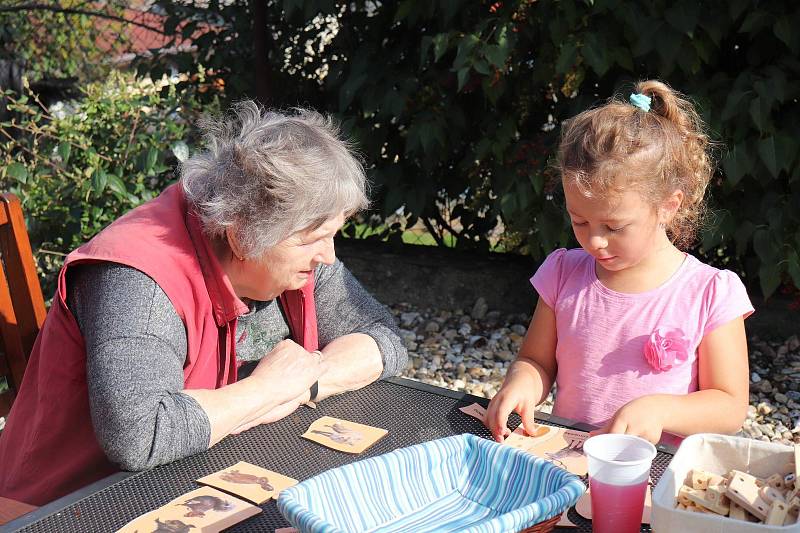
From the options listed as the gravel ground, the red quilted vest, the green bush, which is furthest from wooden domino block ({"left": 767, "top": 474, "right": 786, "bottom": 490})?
the green bush

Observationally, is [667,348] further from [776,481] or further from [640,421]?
[776,481]

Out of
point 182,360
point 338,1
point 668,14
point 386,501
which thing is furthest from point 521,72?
point 386,501

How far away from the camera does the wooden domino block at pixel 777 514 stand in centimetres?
119

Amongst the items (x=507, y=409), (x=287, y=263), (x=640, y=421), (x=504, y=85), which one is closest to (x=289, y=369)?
(x=287, y=263)

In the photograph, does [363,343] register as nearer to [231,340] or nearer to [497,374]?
[231,340]

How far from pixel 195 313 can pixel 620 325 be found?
99 cm

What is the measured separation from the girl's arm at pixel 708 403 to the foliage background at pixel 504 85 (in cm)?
192

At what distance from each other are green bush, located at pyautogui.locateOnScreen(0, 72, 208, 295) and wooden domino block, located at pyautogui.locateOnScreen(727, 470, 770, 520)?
354 cm

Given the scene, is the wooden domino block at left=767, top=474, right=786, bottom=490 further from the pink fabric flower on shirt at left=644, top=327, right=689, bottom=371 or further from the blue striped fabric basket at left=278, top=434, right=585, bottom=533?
the pink fabric flower on shirt at left=644, top=327, right=689, bottom=371

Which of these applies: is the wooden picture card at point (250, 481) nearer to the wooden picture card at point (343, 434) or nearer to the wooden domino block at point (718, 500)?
the wooden picture card at point (343, 434)

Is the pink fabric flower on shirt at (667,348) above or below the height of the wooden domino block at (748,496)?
below

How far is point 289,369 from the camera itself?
205 centimetres

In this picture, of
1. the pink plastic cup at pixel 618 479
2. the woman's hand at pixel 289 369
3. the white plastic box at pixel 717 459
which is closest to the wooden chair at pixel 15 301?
the woman's hand at pixel 289 369

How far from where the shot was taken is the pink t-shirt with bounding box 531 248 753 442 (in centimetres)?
208
